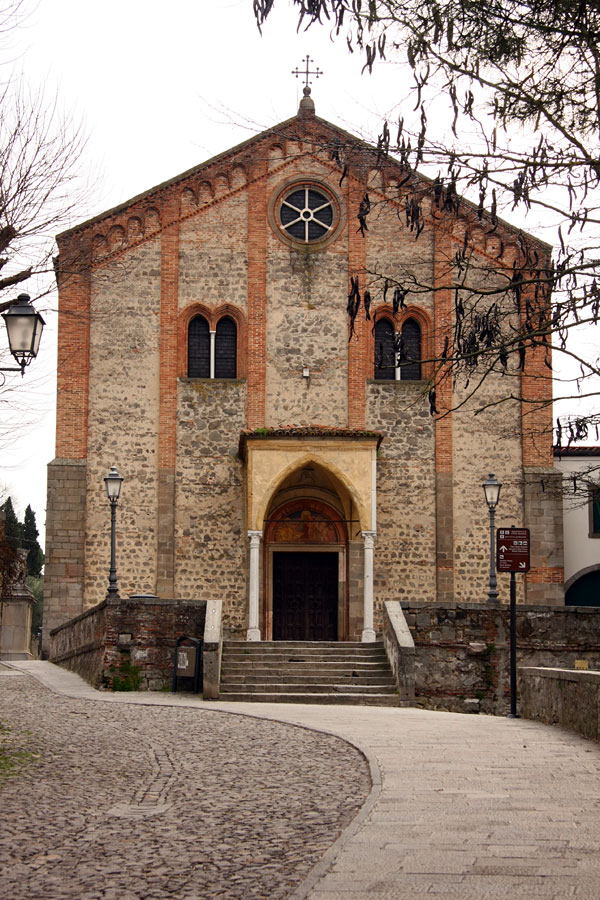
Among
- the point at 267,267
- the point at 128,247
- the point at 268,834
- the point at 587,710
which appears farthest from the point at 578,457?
the point at 268,834

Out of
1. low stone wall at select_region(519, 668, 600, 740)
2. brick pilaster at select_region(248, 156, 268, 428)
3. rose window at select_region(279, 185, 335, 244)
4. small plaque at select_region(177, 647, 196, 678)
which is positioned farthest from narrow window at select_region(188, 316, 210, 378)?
low stone wall at select_region(519, 668, 600, 740)

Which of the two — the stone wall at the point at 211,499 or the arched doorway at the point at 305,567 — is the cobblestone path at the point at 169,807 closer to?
the stone wall at the point at 211,499

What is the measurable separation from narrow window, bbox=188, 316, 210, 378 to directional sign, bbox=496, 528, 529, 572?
11.4 metres

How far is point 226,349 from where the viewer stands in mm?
26656

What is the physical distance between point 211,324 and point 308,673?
9.31 meters

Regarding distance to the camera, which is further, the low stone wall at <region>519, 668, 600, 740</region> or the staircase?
the staircase

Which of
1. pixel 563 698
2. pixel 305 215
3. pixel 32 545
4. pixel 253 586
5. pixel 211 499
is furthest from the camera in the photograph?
pixel 32 545

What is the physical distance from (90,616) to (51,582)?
3168 mm

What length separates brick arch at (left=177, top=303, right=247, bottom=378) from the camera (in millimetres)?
26372

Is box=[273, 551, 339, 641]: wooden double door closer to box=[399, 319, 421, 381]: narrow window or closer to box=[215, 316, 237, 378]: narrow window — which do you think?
box=[215, 316, 237, 378]: narrow window

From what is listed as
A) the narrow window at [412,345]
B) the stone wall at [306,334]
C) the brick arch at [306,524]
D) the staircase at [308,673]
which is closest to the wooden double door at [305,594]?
→ the brick arch at [306,524]

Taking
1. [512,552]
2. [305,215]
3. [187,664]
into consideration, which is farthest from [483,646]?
[305,215]

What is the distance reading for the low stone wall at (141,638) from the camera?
66.7 ft

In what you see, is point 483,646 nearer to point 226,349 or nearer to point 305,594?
point 305,594
